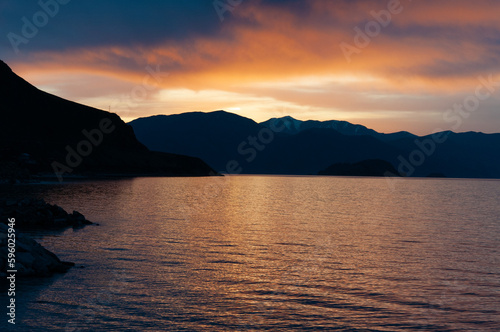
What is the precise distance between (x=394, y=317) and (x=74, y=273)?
1938 cm

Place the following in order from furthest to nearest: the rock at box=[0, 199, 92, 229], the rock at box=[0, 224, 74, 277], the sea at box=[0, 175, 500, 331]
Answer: the rock at box=[0, 199, 92, 229], the rock at box=[0, 224, 74, 277], the sea at box=[0, 175, 500, 331]

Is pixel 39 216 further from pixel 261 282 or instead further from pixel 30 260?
pixel 261 282

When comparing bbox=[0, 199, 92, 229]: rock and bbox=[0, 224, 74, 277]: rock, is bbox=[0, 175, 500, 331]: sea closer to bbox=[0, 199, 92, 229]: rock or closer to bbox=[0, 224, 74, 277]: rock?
bbox=[0, 224, 74, 277]: rock

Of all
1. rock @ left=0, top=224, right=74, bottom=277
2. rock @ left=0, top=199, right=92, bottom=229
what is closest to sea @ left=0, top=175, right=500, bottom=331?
rock @ left=0, top=224, right=74, bottom=277

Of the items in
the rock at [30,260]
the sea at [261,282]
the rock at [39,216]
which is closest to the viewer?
the sea at [261,282]

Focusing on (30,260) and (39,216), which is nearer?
(30,260)

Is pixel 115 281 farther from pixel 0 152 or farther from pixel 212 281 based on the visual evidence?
pixel 0 152

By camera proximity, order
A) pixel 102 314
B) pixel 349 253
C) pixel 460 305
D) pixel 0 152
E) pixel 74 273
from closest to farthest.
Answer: pixel 102 314 < pixel 460 305 < pixel 74 273 < pixel 349 253 < pixel 0 152

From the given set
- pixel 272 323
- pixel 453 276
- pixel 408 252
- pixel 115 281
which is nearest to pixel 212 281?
pixel 115 281

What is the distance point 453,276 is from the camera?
28.4 metres

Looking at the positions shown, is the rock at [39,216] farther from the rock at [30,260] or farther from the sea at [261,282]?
the rock at [30,260]

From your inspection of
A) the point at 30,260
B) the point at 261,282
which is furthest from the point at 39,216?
the point at 261,282

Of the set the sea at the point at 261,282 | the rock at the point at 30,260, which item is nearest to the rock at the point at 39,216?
the sea at the point at 261,282

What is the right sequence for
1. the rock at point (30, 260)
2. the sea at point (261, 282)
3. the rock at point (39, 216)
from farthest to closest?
the rock at point (39, 216) → the rock at point (30, 260) → the sea at point (261, 282)
